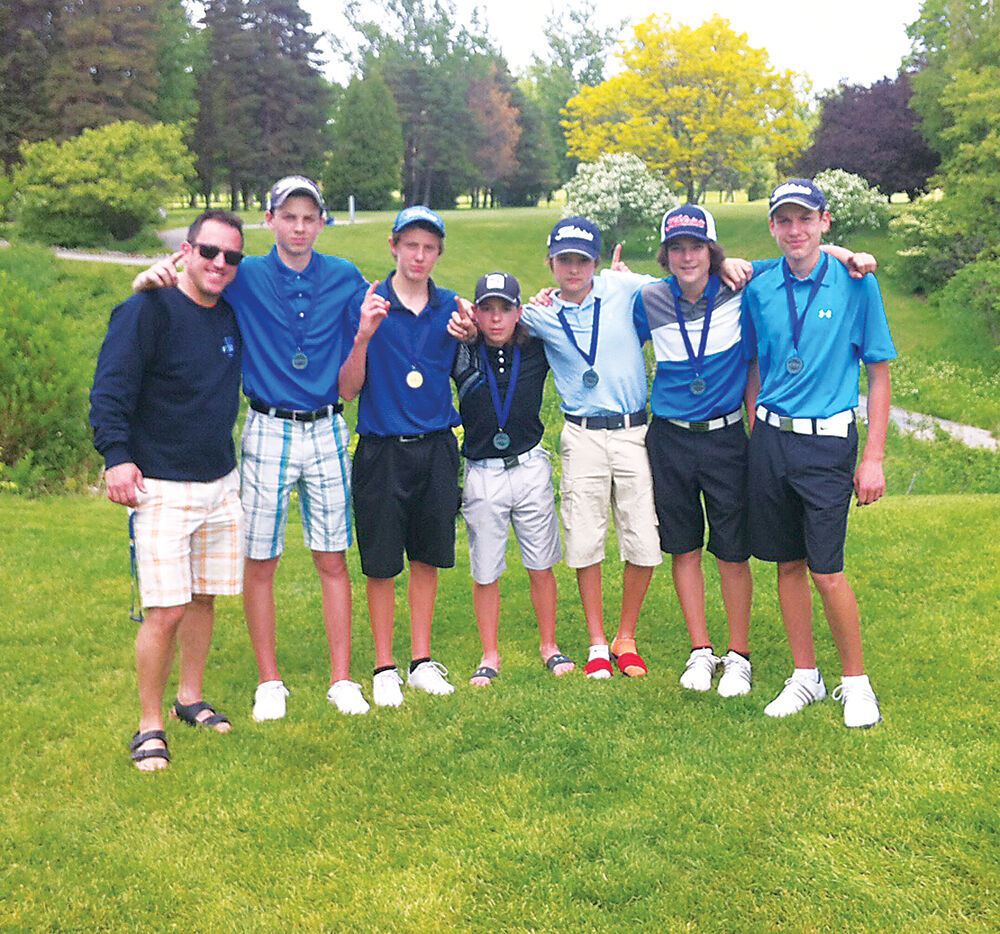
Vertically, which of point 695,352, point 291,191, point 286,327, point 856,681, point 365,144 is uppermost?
point 365,144

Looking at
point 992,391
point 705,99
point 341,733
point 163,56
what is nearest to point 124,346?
point 341,733

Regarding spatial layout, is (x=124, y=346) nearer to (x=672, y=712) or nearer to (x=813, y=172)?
(x=672, y=712)

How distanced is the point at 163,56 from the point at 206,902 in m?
39.3

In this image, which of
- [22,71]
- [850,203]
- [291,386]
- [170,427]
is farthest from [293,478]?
[22,71]

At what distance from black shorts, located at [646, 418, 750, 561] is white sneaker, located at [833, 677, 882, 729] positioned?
0.79m

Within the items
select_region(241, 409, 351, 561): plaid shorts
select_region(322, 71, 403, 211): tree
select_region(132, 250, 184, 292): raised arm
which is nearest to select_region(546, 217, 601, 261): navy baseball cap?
select_region(241, 409, 351, 561): plaid shorts

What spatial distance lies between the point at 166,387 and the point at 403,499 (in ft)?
4.15

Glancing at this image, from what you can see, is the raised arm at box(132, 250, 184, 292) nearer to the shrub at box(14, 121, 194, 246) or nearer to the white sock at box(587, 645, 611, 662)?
the white sock at box(587, 645, 611, 662)

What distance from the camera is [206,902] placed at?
329 centimetres

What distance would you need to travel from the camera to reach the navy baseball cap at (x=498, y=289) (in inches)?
183

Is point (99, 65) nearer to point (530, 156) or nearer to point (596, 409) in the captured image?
point (530, 156)

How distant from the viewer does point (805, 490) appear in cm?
428

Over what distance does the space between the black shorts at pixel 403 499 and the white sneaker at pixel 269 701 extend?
71 cm

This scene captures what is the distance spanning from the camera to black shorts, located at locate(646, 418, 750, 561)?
4746 mm
